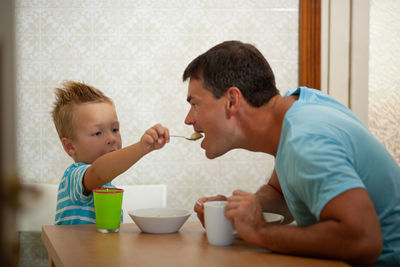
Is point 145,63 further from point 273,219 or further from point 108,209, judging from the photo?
point 273,219

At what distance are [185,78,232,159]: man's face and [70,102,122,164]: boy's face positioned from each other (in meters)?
0.49

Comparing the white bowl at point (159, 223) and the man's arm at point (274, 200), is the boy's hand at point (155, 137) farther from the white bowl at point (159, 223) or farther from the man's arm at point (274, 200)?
the man's arm at point (274, 200)

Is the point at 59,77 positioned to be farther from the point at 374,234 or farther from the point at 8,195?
the point at 8,195

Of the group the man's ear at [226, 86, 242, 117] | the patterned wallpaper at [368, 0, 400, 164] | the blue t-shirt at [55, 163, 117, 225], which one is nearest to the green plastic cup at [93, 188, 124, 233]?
the blue t-shirt at [55, 163, 117, 225]

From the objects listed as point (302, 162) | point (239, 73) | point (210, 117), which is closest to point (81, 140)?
point (210, 117)

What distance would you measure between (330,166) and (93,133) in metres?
1.07

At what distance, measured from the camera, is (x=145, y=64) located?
241cm

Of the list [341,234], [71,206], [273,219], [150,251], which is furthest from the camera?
[71,206]

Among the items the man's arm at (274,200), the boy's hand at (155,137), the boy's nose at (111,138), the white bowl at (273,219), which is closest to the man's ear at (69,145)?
the boy's nose at (111,138)

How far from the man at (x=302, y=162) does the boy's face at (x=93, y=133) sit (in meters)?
0.48

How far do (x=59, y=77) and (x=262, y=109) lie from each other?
1458 millimetres

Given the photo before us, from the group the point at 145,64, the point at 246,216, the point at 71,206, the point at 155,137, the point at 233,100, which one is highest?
the point at 145,64

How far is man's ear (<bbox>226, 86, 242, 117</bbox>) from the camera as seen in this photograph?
1268mm

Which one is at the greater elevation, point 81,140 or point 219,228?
point 81,140
